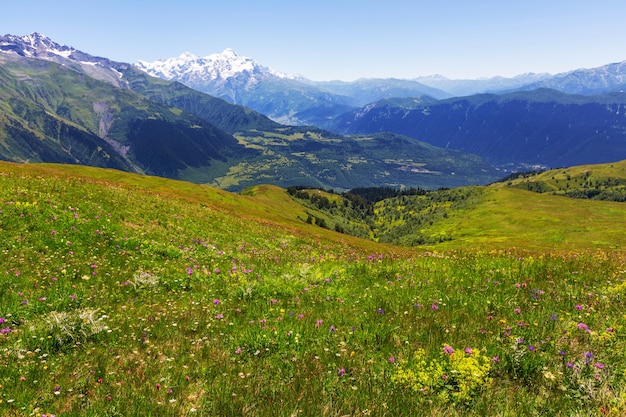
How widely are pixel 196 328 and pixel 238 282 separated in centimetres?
398

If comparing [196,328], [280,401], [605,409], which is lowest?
[196,328]

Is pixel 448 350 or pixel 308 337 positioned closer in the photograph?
pixel 448 350

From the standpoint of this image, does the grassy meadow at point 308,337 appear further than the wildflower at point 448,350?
No

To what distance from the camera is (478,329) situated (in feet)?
25.6

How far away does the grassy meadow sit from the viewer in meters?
5.52

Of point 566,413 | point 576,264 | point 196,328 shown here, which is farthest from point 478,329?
point 576,264

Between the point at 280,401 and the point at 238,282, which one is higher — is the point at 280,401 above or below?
above

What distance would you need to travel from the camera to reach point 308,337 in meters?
7.92

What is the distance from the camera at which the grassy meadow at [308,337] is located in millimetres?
5516

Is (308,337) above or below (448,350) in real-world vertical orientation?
below

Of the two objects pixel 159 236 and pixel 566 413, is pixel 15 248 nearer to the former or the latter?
pixel 159 236

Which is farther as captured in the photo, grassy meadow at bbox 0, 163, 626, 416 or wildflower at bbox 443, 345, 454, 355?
wildflower at bbox 443, 345, 454, 355

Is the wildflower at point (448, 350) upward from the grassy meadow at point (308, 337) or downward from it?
upward

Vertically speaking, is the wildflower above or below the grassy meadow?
above
